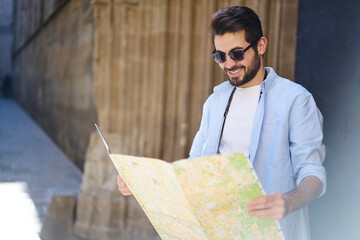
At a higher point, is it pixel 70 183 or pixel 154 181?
pixel 154 181

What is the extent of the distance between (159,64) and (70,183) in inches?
107

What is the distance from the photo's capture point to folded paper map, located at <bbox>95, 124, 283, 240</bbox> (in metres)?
1.12

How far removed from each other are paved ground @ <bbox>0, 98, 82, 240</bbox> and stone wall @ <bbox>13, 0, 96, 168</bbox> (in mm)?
269

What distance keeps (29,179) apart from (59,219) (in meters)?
2.06

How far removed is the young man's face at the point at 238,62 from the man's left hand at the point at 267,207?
52cm

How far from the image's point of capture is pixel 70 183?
6.25 meters

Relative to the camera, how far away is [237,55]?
59.7 inches

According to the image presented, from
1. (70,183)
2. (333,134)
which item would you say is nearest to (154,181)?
(333,134)

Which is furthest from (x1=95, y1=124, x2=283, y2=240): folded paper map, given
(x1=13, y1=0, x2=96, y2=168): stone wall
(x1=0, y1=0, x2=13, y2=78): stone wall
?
(x1=0, y1=0, x2=13, y2=78): stone wall

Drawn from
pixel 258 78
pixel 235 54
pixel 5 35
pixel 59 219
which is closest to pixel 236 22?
pixel 235 54

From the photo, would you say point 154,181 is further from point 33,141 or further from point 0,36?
point 0,36

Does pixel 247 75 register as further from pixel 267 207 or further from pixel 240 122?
pixel 267 207

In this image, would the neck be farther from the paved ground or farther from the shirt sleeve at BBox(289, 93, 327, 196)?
the paved ground

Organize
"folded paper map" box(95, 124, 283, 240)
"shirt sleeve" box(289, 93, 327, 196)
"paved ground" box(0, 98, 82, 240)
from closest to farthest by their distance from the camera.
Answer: "folded paper map" box(95, 124, 283, 240)
"shirt sleeve" box(289, 93, 327, 196)
"paved ground" box(0, 98, 82, 240)
